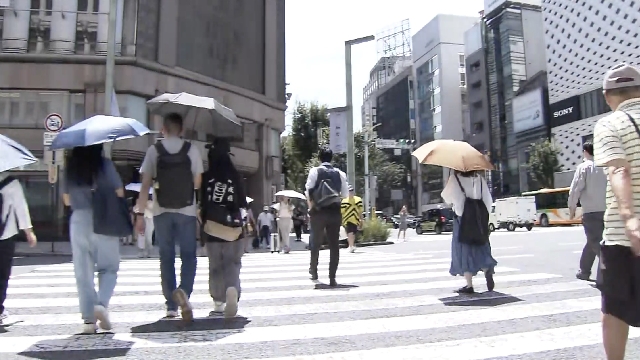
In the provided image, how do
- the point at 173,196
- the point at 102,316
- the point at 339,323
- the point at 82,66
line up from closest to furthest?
the point at 102,316, the point at 173,196, the point at 339,323, the point at 82,66

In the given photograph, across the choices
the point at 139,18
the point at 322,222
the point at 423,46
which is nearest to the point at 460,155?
the point at 322,222

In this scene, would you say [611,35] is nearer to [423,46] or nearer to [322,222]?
[423,46]

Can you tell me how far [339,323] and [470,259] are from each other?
2.14 meters

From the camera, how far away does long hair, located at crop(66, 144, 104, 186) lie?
4531 mm

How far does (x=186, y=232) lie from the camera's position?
485 cm

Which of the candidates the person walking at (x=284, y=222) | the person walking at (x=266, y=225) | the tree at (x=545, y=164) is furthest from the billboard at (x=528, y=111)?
the person walking at (x=284, y=222)

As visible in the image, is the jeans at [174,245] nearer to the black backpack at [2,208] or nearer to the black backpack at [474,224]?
the black backpack at [2,208]

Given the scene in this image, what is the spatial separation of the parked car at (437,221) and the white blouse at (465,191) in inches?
1083

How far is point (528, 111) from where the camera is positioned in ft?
198

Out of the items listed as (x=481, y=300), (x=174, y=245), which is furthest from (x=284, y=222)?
(x=174, y=245)

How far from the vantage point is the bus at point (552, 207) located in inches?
1433

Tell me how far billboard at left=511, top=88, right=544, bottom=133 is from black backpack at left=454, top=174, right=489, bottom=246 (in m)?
57.2

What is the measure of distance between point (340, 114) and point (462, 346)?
15974mm

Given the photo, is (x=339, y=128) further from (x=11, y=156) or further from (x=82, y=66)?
(x=11, y=156)
